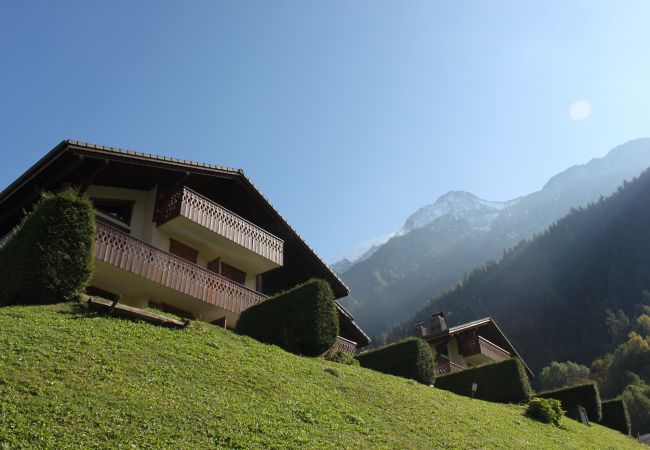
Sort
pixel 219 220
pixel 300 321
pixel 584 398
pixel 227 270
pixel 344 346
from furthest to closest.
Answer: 1. pixel 584 398
2. pixel 344 346
3. pixel 227 270
4. pixel 219 220
5. pixel 300 321

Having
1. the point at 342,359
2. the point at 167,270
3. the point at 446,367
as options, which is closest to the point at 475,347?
the point at 446,367

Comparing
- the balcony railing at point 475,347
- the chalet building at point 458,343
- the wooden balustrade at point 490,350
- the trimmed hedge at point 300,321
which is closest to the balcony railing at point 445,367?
the chalet building at point 458,343

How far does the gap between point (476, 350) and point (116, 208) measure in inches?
1072

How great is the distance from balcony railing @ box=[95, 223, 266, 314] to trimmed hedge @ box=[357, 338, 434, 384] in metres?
5.95

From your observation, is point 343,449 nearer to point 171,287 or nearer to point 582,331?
point 171,287

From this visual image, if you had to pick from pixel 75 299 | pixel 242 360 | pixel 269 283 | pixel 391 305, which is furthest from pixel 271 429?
pixel 391 305

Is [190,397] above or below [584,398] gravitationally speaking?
below

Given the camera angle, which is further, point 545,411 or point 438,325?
point 438,325

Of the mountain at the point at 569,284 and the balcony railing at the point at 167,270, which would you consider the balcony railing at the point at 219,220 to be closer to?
the balcony railing at the point at 167,270

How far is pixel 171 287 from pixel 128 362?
10084mm

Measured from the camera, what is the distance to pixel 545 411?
827 inches

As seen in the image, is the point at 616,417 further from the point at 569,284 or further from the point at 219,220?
the point at 569,284

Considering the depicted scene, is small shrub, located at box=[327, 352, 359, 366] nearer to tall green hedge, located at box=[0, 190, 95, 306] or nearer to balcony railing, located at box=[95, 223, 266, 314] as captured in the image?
balcony railing, located at box=[95, 223, 266, 314]

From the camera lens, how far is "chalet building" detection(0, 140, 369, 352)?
802 inches
